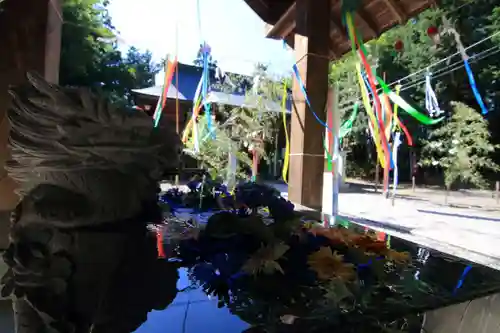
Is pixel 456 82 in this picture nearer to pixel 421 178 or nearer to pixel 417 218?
pixel 421 178

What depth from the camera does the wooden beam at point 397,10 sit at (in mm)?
3139

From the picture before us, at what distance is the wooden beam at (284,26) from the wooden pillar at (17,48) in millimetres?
2235

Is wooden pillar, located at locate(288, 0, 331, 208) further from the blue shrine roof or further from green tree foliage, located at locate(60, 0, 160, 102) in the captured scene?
the blue shrine roof

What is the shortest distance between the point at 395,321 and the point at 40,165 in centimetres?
93

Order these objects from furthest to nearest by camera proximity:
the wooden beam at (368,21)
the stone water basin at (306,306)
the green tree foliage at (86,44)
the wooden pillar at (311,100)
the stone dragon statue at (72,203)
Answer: the green tree foliage at (86,44) < the wooden beam at (368,21) < the wooden pillar at (311,100) < the stone water basin at (306,306) < the stone dragon statue at (72,203)

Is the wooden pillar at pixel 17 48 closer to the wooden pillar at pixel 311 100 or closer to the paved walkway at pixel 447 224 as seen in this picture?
the wooden pillar at pixel 311 100

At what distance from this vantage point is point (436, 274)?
1392mm

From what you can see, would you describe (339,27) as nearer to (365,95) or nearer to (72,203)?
(365,95)

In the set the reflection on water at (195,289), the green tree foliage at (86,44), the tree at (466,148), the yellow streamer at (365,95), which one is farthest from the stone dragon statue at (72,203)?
the tree at (466,148)

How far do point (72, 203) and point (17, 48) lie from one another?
52.9 inches

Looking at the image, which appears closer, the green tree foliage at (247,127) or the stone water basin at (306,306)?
the stone water basin at (306,306)

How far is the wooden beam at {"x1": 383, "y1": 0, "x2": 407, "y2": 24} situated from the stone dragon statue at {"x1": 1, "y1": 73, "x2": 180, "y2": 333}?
2.97 meters

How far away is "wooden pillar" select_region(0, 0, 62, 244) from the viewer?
5.63 ft

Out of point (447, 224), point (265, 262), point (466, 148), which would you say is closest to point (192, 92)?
point (447, 224)
